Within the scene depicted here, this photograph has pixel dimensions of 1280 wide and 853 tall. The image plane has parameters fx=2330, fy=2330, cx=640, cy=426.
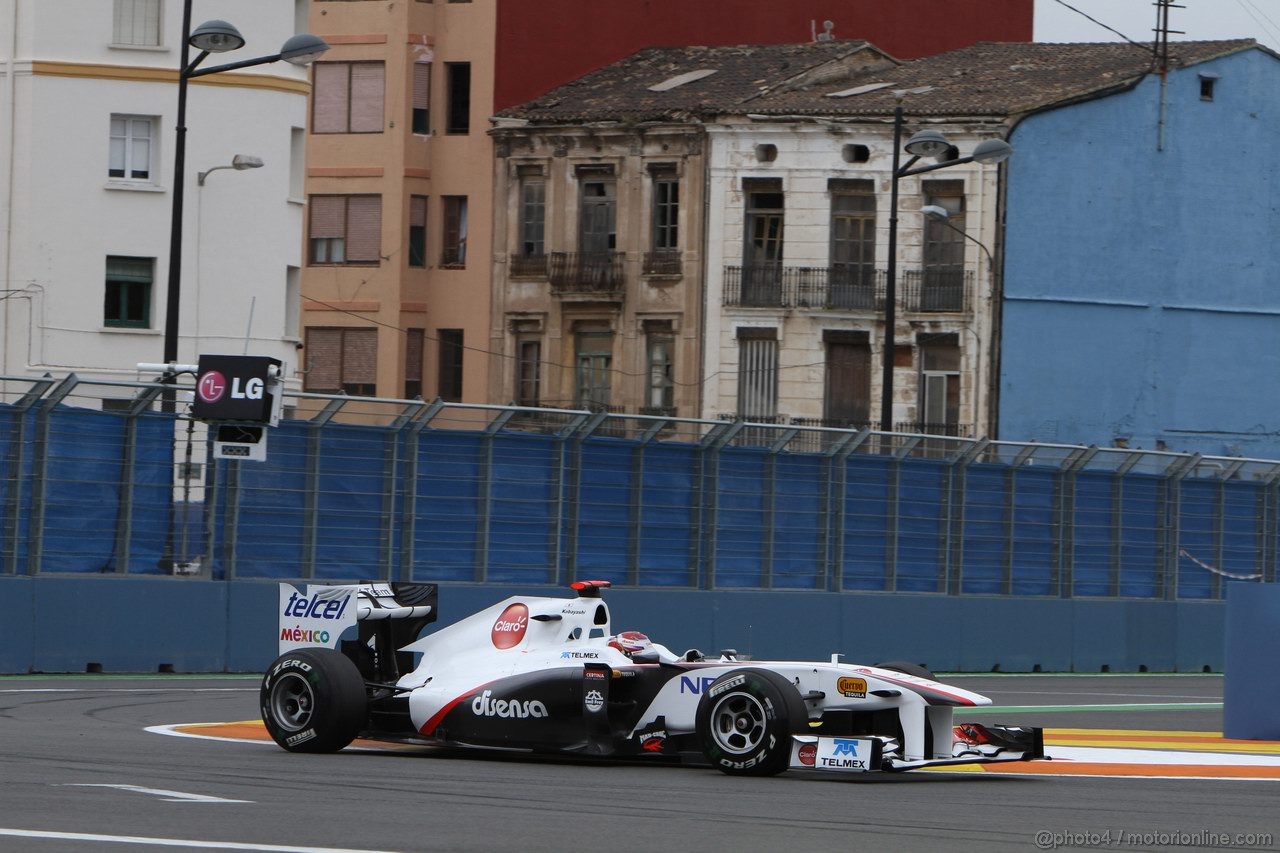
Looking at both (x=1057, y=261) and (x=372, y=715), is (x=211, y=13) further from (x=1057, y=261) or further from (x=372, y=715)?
(x=372, y=715)

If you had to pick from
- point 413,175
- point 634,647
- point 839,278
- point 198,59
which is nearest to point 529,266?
point 413,175

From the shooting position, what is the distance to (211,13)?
48.4 metres

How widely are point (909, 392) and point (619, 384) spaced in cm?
732

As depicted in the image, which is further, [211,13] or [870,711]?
[211,13]

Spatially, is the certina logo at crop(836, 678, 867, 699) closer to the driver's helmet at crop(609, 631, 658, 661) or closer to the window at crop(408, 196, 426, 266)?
the driver's helmet at crop(609, 631, 658, 661)

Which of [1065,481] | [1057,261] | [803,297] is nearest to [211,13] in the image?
[803,297]

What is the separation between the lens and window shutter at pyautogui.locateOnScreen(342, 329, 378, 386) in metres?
58.3

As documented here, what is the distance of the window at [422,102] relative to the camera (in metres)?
58.3

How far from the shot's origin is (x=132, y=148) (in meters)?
47.6

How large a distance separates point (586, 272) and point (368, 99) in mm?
7443

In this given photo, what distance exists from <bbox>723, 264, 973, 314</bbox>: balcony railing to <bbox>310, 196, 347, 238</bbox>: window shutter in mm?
10561

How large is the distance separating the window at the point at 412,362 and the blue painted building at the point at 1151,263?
15072 mm

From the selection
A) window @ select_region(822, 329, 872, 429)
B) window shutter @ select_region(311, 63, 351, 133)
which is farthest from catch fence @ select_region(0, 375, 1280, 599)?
window shutter @ select_region(311, 63, 351, 133)

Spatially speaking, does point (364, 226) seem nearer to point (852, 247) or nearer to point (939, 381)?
point (852, 247)
